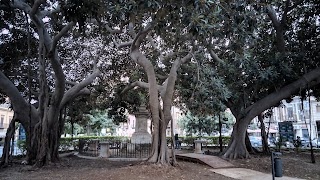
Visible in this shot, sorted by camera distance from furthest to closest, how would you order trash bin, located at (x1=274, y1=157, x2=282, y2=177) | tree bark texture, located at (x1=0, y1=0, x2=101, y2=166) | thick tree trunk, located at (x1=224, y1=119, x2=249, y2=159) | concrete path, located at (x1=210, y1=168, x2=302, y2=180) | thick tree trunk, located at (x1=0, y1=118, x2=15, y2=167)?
1. thick tree trunk, located at (x1=224, y1=119, x2=249, y2=159)
2. thick tree trunk, located at (x1=0, y1=118, x2=15, y2=167)
3. tree bark texture, located at (x1=0, y1=0, x2=101, y2=166)
4. concrete path, located at (x1=210, y1=168, x2=302, y2=180)
5. trash bin, located at (x1=274, y1=157, x2=282, y2=177)

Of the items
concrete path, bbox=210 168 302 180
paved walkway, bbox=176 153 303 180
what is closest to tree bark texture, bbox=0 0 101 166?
paved walkway, bbox=176 153 303 180

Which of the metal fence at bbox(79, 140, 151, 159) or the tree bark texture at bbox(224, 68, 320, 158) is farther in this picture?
the metal fence at bbox(79, 140, 151, 159)

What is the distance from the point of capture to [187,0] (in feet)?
17.2

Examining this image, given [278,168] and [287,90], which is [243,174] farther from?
[287,90]

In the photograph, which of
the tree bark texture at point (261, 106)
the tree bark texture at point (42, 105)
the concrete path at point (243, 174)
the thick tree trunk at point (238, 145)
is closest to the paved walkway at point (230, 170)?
the concrete path at point (243, 174)

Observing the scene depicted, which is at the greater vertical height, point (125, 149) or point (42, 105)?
point (42, 105)

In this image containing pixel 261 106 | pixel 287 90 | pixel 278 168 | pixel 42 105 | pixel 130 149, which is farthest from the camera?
pixel 130 149

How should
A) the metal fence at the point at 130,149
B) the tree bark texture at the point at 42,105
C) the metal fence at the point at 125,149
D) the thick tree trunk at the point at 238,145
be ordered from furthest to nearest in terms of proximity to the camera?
the metal fence at the point at 130,149 → the metal fence at the point at 125,149 → the thick tree trunk at the point at 238,145 → the tree bark texture at the point at 42,105

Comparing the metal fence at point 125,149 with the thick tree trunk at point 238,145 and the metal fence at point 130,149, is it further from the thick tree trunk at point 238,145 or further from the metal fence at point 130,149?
the thick tree trunk at point 238,145

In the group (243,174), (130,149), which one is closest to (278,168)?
(243,174)

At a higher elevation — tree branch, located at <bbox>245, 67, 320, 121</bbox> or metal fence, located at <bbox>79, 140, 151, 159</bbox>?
tree branch, located at <bbox>245, 67, 320, 121</bbox>

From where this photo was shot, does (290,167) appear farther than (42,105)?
No

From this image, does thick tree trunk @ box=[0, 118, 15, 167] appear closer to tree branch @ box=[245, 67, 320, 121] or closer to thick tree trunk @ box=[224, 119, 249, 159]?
thick tree trunk @ box=[224, 119, 249, 159]

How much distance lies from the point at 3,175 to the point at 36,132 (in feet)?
8.16
